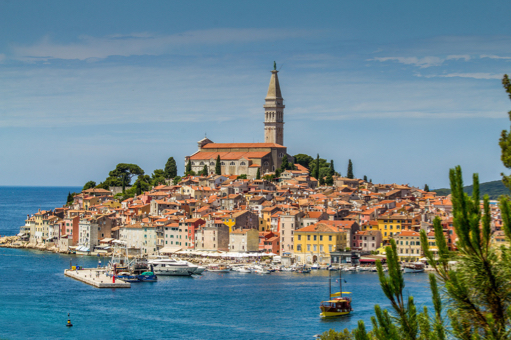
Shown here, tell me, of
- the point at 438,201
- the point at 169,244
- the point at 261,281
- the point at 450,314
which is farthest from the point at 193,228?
the point at 450,314

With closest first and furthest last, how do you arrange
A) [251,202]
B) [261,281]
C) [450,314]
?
[450,314]
[261,281]
[251,202]

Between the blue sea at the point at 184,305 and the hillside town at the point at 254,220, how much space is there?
4139mm

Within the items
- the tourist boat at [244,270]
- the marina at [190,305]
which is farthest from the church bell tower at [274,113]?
the marina at [190,305]

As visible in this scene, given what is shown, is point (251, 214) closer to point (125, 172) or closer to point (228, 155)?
point (228, 155)

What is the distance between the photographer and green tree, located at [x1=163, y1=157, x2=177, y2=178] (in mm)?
58406

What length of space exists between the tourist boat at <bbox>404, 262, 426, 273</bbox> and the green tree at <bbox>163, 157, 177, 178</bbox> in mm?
28244

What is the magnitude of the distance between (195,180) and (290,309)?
29929 millimetres

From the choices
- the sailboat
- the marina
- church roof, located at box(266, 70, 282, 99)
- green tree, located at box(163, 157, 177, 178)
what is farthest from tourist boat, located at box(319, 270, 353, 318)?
church roof, located at box(266, 70, 282, 99)

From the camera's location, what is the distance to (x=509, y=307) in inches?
170

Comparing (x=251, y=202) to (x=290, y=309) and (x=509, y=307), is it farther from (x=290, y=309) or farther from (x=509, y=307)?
(x=509, y=307)

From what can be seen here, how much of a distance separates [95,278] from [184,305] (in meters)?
7.67

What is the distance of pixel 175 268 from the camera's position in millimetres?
34000

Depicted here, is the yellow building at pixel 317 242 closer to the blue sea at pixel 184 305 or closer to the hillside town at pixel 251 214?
the hillside town at pixel 251 214

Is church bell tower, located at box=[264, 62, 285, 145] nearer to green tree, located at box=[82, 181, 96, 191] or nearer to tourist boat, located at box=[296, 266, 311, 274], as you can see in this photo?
green tree, located at box=[82, 181, 96, 191]
